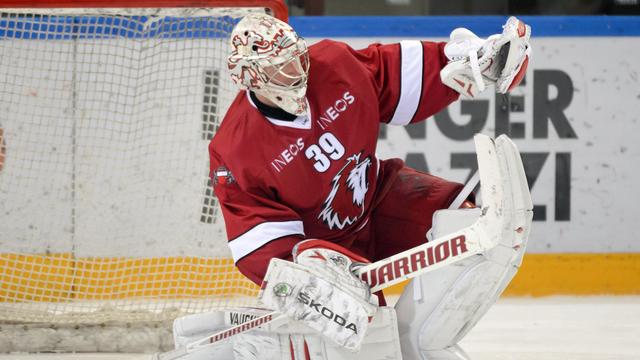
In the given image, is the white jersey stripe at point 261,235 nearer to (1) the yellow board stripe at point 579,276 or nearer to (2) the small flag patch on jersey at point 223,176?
(2) the small flag patch on jersey at point 223,176

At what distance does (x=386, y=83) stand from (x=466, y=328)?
65 centimetres

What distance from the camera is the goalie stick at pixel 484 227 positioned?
1913 millimetres

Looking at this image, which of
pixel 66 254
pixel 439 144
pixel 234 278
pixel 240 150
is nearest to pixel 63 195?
pixel 66 254

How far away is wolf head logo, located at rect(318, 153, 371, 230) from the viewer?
2.22 meters

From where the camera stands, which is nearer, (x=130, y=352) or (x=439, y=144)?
(x=130, y=352)

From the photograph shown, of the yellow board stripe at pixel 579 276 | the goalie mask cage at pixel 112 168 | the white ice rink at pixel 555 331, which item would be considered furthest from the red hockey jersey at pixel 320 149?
the yellow board stripe at pixel 579 276

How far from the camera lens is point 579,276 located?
13.0 feet

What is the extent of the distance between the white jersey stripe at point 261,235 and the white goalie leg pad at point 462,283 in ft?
0.93

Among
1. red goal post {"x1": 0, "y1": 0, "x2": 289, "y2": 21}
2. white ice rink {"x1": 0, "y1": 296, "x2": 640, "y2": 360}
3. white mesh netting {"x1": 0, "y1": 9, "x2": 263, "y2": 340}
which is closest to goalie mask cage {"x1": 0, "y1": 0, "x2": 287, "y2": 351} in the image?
white mesh netting {"x1": 0, "y1": 9, "x2": 263, "y2": 340}

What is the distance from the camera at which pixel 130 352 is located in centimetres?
307

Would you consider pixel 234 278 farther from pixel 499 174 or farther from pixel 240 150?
pixel 499 174

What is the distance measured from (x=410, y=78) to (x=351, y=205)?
34 cm

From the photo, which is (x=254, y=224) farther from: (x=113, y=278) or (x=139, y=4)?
(x=113, y=278)

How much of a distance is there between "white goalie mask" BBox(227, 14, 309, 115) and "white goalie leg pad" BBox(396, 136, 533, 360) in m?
0.41
